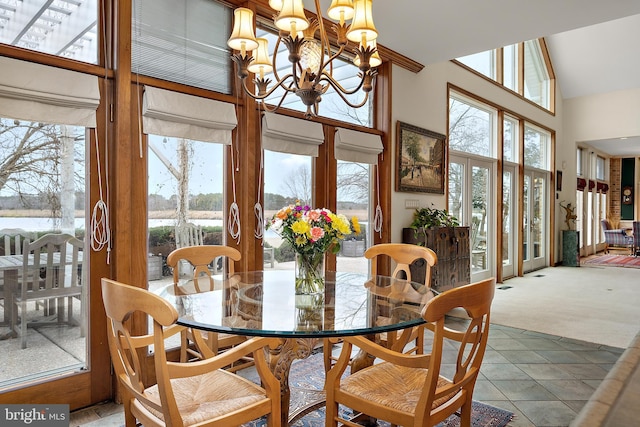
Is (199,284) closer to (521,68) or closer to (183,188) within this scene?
(183,188)

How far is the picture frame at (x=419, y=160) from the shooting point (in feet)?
15.2

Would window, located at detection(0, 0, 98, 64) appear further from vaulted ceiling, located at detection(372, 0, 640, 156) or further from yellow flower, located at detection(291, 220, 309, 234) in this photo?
vaulted ceiling, located at detection(372, 0, 640, 156)

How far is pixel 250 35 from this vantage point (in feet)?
6.70

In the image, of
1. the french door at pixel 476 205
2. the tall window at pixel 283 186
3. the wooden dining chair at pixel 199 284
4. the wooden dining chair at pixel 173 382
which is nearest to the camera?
the wooden dining chair at pixel 173 382

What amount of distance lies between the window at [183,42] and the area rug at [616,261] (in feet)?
30.4

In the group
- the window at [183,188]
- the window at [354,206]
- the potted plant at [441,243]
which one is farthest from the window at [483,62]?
the window at [183,188]

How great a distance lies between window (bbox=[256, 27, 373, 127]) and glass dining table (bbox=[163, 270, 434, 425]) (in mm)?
1783

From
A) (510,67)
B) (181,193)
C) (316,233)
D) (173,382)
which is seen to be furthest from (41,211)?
(510,67)

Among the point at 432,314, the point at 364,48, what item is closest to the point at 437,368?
the point at 432,314

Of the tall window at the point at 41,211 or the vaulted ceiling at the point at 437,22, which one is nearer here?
the tall window at the point at 41,211

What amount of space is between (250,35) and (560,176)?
8.73 meters

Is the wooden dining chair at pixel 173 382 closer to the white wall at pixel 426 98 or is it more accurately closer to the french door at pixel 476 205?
the white wall at pixel 426 98

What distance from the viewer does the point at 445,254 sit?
15.1 ft

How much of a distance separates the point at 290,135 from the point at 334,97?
2.88 feet
